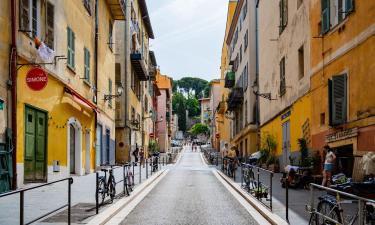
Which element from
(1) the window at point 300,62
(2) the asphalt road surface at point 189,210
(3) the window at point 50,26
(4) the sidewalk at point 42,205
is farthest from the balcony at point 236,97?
(4) the sidewalk at point 42,205

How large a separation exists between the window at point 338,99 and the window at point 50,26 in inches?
367

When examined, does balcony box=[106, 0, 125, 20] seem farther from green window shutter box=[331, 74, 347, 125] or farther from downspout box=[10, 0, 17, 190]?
green window shutter box=[331, 74, 347, 125]

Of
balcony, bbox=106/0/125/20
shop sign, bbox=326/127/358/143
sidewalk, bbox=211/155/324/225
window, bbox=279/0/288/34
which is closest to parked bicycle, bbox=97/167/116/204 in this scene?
sidewalk, bbox=211/155/324/225

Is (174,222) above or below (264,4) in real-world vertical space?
below

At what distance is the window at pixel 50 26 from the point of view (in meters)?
18.5

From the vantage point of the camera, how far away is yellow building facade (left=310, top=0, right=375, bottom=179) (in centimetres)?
1405

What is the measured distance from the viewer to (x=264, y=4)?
3431 cm

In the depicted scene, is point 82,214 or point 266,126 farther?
point 266,126

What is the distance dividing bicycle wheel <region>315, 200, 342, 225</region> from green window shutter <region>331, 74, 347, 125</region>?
880cm

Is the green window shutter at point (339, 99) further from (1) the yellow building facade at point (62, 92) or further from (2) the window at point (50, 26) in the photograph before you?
Result: (2) the window at point (50, 26)

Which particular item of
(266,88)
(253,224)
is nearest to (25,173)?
(253,224)

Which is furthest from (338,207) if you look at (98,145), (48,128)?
(98,145)

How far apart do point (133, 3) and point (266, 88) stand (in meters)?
17.3

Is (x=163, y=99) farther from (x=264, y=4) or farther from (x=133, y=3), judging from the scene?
(x=264, y=4)
